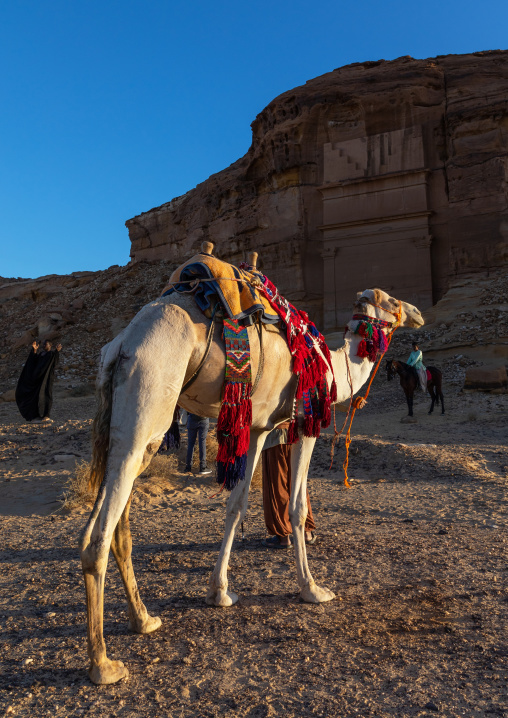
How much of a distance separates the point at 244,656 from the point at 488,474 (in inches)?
235

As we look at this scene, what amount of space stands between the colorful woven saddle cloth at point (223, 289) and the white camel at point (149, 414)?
0.08 metres

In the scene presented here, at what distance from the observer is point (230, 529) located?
146 inches

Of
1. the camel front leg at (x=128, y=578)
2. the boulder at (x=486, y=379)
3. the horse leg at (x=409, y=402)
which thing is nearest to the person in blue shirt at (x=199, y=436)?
the camel front leg at (x=128, y=578)

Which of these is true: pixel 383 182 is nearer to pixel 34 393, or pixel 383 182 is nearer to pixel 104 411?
pixel 34 393

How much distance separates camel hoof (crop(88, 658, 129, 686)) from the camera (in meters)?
2.66

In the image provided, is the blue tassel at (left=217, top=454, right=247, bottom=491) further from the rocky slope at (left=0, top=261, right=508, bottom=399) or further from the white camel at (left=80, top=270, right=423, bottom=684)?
the rocky slope at (left=0, top=261, right=508, bottom=399)

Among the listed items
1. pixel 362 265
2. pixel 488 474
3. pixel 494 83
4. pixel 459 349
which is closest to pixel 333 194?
pixel 362 265

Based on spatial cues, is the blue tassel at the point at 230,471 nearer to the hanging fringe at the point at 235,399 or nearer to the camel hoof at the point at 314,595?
the hanging fringe at the point at 235,399

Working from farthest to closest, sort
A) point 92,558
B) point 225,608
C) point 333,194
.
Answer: point 333,194, point 225,608, point 92,558

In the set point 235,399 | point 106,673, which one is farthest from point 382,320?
point 106,673

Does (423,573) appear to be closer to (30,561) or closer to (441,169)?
(30,561)

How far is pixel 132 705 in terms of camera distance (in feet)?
8.19

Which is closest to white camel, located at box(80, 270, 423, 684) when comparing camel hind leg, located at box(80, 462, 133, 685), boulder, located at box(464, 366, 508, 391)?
camel hind leg, located at box(80, 462, 133, 685)

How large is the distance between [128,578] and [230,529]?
793 mm
